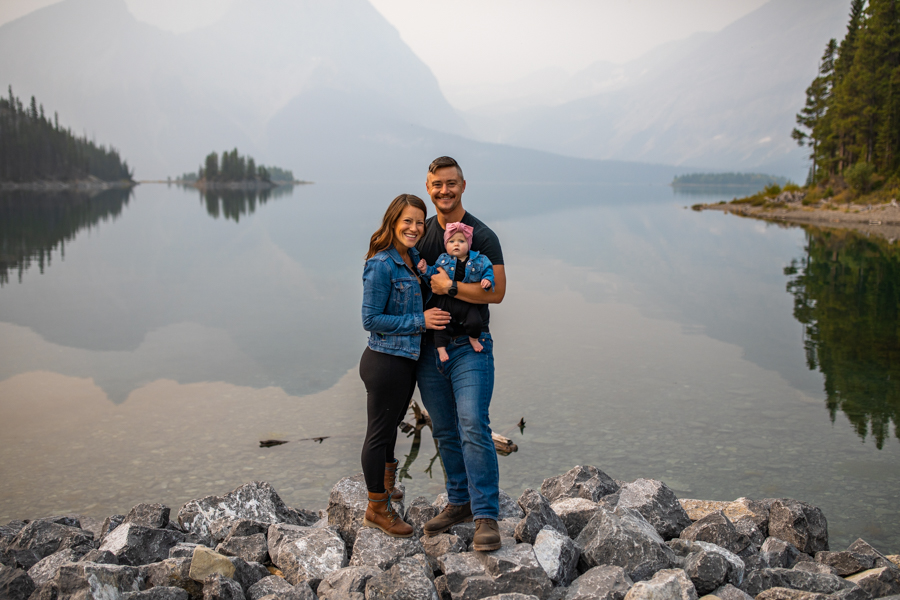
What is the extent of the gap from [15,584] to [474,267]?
12.0 ft

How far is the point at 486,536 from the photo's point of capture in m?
4.67

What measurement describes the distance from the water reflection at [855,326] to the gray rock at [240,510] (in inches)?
293

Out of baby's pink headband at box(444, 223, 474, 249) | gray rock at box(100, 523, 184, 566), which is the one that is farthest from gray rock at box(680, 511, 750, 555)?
gray rock at box(100, 523, 184, 566)

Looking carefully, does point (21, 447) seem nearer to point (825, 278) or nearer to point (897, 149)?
point (825, 278)

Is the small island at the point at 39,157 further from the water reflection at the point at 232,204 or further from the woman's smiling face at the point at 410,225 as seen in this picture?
the woman's smiling face at the point at 410,225

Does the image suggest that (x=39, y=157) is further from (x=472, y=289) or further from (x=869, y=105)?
(x=472, y=289)

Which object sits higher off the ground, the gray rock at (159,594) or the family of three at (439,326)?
the family of three at (439,326)

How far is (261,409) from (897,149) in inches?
2595

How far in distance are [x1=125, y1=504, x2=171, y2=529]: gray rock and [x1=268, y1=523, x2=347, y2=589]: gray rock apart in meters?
1.10

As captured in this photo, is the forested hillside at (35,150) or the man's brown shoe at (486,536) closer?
the man's brown shoe at (486,536)

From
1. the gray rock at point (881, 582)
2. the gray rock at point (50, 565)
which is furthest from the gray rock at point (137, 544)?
the gray rock at point (881, 582)

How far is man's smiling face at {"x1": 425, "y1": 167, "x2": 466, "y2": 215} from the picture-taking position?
186 inches

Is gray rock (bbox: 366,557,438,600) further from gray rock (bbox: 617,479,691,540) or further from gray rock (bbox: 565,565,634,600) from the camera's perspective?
gray rock (bbox: 617,479,691,540)

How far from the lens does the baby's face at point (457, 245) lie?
465cm
